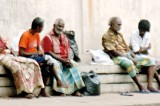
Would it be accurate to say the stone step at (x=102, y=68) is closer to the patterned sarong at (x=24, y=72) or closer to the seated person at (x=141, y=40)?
the seated person at (x=141, y=40)

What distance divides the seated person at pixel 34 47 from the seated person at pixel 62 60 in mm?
189

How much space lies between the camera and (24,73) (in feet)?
36.6

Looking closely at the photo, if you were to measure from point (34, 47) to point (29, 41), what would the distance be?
167mm

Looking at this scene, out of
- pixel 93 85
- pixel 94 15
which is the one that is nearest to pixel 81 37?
pixel 94 15

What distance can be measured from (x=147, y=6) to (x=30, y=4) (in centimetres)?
315

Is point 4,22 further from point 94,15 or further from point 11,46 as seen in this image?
point 94,15

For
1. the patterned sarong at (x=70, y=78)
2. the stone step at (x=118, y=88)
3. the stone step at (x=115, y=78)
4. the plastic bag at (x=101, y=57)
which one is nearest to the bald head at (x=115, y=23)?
the plastic bag at (x=101, y=57)

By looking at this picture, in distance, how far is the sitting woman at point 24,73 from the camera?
1106 cm

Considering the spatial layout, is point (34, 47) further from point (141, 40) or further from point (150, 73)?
point (141, 40)

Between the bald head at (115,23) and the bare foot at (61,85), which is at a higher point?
the bald head at (115,23)

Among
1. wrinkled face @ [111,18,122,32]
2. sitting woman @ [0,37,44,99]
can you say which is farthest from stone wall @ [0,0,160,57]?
sitting woman @ [0,37,44,99]

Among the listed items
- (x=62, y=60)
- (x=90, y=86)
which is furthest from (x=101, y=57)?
(x=62, y=60)

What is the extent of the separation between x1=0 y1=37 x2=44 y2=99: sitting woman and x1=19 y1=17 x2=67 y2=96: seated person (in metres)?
0.27

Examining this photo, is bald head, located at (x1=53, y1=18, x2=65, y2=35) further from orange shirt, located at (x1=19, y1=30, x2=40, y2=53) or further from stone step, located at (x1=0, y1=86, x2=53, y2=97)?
stone step, located at (x1=0, y1=86, x2=53, y2=97)
